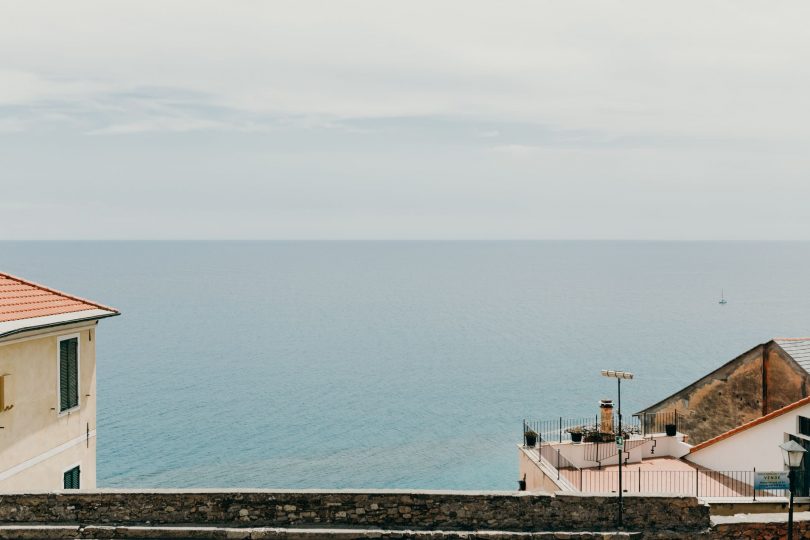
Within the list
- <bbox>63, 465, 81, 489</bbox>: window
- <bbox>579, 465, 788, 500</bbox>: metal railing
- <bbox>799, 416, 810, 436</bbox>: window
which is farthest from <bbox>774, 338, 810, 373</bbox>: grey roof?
<bbox>63, 465, 81, 489</bbox>: window

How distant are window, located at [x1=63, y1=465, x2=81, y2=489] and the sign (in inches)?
658

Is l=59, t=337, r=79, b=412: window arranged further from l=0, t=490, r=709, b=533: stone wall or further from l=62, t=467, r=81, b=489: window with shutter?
l=0, t=490, r=709, b=533: stone wall

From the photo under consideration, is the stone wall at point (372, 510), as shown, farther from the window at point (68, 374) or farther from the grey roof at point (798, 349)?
the grey roof at point (798, 349)

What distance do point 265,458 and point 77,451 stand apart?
36.0 meters

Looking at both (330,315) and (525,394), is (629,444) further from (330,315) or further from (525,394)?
(330,315)

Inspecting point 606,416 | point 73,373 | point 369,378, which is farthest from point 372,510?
point 369,378

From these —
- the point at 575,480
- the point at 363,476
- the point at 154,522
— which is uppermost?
the point at 154,522

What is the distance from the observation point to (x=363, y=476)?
49375 mm

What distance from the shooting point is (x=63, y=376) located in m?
17.1

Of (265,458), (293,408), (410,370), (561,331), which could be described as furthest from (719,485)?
(561,331)

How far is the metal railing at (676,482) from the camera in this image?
22.2 metres

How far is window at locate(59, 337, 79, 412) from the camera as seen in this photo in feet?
56.1

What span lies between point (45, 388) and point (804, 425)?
20.0 m

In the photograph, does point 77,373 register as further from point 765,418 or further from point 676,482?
point 765,418
